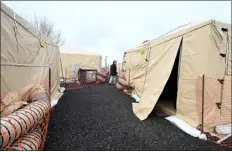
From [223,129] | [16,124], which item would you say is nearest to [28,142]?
[16,124]

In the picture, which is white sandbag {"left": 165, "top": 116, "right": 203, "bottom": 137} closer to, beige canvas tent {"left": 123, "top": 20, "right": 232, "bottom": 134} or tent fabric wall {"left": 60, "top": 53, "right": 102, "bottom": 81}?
beige canvas tent {"left": 123, "top": 20, "right": 232, "bottom": 134}

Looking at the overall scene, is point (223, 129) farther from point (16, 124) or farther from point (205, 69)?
point (16, 124)

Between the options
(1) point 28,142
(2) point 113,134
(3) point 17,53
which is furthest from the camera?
(2) point 113,134

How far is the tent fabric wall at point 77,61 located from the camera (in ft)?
45.0

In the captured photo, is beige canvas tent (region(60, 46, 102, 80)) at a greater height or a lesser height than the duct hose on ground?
greater

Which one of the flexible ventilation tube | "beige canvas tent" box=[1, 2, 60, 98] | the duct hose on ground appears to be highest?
"beige canvas tent" box=[1, 2, 60, 98]

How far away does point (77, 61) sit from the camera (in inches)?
551

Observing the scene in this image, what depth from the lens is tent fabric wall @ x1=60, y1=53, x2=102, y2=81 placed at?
13727mm

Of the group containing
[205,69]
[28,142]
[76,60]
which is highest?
[76,60]

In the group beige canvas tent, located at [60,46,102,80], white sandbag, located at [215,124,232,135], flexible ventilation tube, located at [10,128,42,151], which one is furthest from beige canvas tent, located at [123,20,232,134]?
beige canvas tent, located at [60,46,102,80]

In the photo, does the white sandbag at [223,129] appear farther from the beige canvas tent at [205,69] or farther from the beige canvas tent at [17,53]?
the beige canvas tent at [17,53]

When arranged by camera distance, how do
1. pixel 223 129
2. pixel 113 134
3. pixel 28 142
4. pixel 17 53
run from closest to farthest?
pixel 28 142 < pixel 17 53 < pixel 113 134 < pixel 223 129

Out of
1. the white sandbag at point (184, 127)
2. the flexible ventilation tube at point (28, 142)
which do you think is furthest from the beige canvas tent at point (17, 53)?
the white sandbag at point (184, 127)

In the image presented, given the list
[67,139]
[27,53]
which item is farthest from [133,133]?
[27,53]
